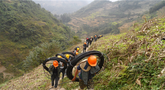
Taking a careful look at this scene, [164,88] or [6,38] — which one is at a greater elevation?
[6,38]

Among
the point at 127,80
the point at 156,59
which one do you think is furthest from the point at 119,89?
the point at 156,59

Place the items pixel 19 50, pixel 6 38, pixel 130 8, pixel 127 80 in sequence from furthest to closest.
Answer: pixel 130 8 < pixel 6 38 < pixel 19 50 < pixel 127 80

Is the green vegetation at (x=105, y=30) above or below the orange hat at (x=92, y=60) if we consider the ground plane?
above

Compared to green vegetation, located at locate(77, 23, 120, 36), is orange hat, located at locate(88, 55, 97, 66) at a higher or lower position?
lower

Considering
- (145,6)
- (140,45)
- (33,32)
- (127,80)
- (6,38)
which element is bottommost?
(127,80)

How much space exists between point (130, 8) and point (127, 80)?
119m

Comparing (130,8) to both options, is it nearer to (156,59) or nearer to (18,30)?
(18,30)

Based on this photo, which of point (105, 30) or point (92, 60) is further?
point (105, 30)

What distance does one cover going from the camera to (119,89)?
3141 millimetres

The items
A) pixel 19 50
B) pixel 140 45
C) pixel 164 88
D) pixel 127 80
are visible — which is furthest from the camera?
pixel 19 50

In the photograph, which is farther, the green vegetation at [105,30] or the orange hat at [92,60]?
the green vegetation at [105,30]

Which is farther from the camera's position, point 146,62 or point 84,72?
point 84,72

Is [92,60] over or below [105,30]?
below

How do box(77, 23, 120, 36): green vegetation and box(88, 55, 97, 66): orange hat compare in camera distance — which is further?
box(77, 23, 120, 36): green vegetation
